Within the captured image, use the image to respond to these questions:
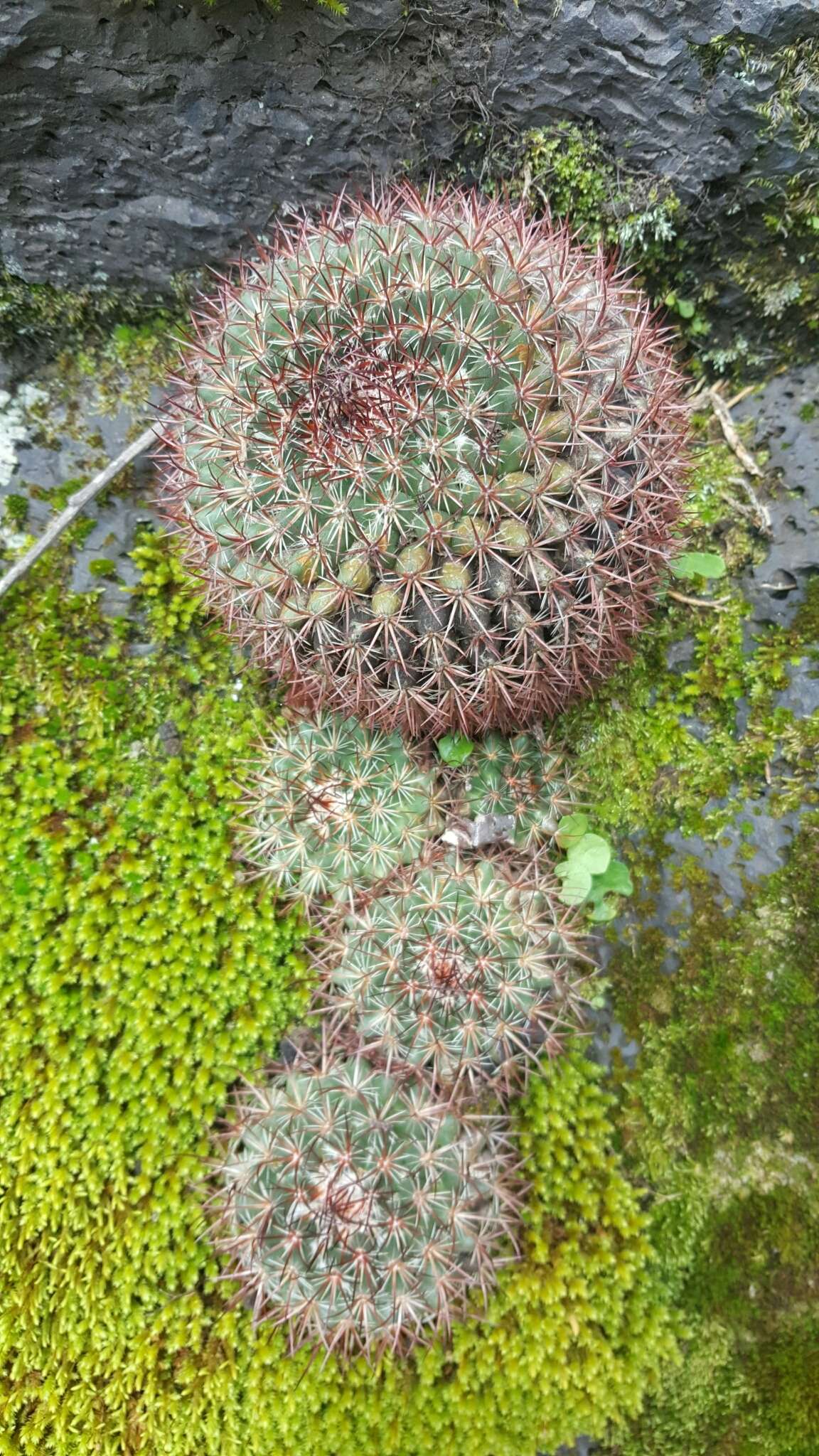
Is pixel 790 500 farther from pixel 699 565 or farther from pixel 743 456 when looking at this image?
pixel 699 565

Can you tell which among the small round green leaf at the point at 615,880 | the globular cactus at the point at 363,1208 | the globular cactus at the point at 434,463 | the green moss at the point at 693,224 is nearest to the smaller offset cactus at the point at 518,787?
the small round green leaf at the point at 615,880

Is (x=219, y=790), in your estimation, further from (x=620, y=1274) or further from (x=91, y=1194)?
(x=620, y=1274)

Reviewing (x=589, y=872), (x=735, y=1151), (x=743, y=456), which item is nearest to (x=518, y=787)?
(x=589, y=872)

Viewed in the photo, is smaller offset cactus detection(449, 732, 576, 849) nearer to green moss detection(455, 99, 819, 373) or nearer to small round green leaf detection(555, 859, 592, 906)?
small round green leaf detection(555, 859, 592, 906)

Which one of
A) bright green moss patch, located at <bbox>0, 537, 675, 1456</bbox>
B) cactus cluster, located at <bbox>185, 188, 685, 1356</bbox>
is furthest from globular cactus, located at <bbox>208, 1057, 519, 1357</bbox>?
bright green moss patch, located at <bbox>0, 537, 675, 1456</bbox>

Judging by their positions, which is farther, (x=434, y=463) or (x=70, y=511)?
(x=70, y=511)

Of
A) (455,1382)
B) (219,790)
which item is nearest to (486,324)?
(219,790)
